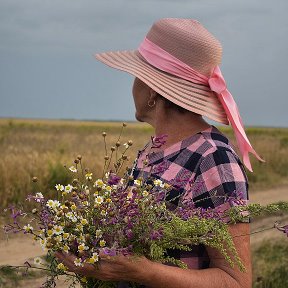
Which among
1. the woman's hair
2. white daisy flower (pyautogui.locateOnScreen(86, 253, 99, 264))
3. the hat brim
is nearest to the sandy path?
the hat brim

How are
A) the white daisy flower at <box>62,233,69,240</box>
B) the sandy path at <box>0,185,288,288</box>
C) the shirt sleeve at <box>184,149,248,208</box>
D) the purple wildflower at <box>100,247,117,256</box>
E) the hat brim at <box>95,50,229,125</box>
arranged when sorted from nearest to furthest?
1. the purple wildflower at <box>100,247,117,256</box>
2. the white daisy flower at <box>62,233,69,240</box>
3. the shirt sleeve at <box>184,149,248,208</box>
4. the hat brim at <box>95,50,229,125</box>
5. the sandy path at <box>0,185,288,288</box>

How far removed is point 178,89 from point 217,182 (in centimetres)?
45

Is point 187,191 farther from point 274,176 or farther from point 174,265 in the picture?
point 274,176

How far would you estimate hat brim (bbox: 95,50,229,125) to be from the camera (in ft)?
9.29

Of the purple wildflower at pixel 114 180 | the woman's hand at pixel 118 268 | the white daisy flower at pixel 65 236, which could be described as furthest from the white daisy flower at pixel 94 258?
the purple wildflower at pixel 114 180

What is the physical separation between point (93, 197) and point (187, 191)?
1.05 ft

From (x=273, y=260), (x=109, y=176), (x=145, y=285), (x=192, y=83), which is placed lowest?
(x=273, y=260)

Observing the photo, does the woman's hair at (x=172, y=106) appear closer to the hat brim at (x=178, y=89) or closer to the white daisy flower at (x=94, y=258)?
the hat brim at (x=178, y=89)

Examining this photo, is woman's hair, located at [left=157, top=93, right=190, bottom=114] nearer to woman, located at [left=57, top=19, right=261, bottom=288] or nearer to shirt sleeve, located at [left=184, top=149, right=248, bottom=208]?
woman, located at [left=57, top=19, right=261, bottom=288]

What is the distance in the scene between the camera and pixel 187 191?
8.44 ft

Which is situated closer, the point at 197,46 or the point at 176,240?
the point at 176,240

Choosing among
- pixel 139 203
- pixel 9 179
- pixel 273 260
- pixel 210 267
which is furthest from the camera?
pixel 9 179

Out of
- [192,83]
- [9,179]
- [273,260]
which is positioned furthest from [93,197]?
[9,179]

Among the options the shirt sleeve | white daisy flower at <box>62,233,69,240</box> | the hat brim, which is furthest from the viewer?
the hat brim
